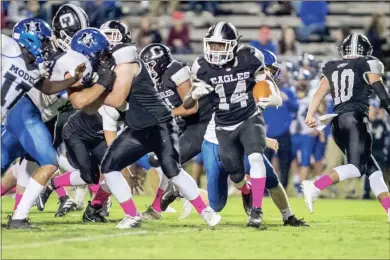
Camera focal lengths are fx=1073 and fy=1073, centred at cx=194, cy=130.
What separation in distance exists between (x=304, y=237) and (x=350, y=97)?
190 centimetres

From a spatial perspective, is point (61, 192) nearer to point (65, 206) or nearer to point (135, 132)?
point (65, 206)

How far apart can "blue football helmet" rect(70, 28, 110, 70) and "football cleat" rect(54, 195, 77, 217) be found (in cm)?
230

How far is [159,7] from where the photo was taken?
58.9 feet

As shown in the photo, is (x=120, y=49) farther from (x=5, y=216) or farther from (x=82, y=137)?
(x=5, y=216)

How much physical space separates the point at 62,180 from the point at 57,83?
1969 mm

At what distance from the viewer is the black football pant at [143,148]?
8.02m

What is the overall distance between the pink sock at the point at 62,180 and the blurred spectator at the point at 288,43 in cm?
702

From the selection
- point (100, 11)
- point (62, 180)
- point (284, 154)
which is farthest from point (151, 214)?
point (100, 11)

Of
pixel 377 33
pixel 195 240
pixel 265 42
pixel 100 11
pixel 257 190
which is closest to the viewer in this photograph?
pixel 195 240

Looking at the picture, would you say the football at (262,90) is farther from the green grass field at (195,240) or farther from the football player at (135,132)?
the green grass field at (195,240)

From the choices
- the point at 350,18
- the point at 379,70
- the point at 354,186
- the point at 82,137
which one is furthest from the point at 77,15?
the point at 350,18

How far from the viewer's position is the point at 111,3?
1703 cm

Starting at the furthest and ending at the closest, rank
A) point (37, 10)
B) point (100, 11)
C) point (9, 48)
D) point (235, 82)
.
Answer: point (37, 10)
point (100, 11)
point (235, 82)
point (9, 48)

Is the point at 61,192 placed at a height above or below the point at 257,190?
below
